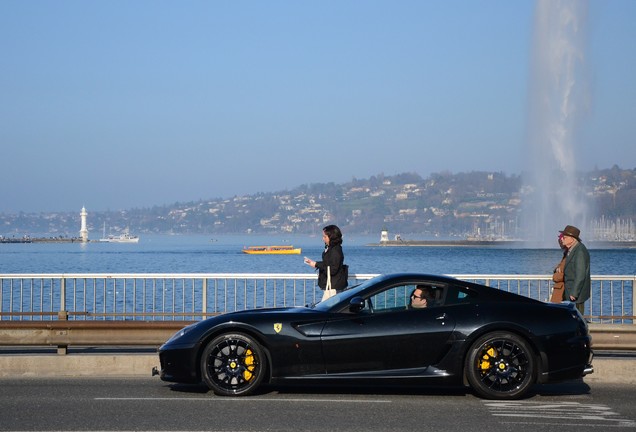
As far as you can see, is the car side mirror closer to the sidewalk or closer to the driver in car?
the driver in car

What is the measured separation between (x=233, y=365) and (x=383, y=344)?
61.5 inches

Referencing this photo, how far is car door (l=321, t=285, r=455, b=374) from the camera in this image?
11297mm

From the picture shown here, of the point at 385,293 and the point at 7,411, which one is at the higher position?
the point at 385,293

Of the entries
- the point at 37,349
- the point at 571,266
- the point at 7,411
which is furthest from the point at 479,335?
the point at 37,349

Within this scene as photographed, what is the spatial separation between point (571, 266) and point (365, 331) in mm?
3630

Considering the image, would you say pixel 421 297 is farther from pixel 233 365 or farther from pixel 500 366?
pixel 233 365

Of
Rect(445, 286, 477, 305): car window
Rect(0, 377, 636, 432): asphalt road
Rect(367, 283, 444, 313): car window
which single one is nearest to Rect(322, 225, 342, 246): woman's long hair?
Rect(0, 377, 636, 432): asphalt road

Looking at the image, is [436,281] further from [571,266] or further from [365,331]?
[571,266]

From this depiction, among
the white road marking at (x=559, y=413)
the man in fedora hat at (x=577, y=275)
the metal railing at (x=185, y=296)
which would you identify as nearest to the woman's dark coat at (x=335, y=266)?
the metal railing at (x=185, y=296)

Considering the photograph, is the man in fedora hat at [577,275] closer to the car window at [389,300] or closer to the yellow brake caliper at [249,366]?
the car window at [389,300]

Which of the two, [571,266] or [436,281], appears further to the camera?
[571,266]

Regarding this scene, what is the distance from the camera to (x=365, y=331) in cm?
1134

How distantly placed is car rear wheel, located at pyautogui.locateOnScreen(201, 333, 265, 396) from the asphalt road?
0.53 feet

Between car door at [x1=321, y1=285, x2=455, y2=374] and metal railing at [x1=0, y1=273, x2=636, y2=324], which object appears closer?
car door at [x1=321, y1=285, x2=455, y2=374]
